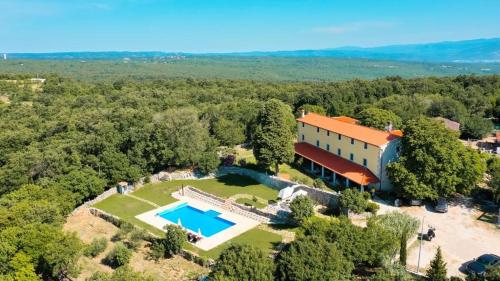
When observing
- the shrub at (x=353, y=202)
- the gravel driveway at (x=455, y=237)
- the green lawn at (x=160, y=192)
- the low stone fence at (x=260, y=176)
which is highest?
the shrub at (x=353, y=202)

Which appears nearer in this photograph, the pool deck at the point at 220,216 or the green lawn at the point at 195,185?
the pool deck at the point at 220,216

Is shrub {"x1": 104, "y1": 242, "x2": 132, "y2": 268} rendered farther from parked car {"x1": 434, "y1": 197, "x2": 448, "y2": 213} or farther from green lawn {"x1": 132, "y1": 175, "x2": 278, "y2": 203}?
parked car {"x1": 434, "y1": 197, "x2": 448, "y2": 213}

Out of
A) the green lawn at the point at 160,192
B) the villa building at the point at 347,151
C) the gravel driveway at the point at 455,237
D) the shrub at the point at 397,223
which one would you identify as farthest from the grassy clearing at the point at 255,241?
the villa building at the point at 347,151

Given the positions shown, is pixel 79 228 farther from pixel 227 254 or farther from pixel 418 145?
pixel 418 145

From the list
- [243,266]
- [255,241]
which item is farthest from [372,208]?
[243,266]

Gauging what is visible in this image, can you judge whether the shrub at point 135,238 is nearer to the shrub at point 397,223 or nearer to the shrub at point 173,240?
the shrub at point 173,240

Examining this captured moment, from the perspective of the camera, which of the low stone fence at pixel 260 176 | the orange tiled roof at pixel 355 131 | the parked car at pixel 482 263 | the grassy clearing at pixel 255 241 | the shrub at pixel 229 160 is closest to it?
the parked car at pixel 482 263
